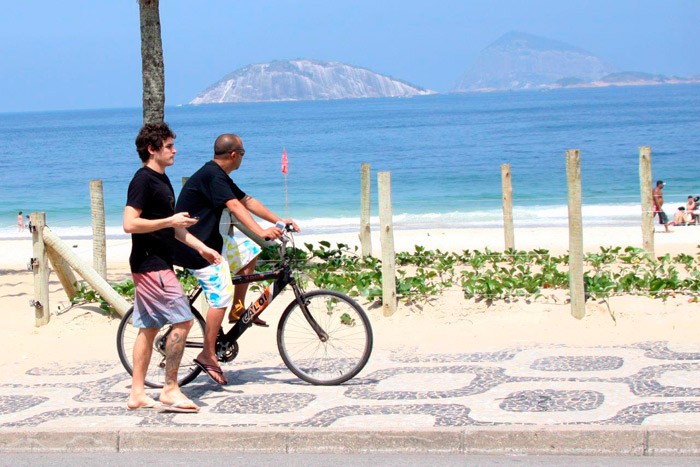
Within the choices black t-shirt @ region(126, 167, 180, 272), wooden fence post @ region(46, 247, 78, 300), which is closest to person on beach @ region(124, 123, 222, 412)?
black t-shirt @ region(126, 167, 180, 272)

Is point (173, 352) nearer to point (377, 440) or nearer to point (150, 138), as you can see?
point (150, 138)

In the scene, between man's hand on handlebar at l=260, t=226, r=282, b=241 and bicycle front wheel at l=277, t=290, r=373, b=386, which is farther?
bicycle front wheel at l=277, t=290, r=373, b=386

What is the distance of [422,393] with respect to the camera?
237 inches

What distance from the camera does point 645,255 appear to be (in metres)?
10.4

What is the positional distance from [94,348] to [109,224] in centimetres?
2138

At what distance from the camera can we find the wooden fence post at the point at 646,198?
11.4 meters

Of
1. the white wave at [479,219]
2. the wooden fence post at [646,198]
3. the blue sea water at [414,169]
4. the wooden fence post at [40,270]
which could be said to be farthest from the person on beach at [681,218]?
the wooden fence post at [40,270]

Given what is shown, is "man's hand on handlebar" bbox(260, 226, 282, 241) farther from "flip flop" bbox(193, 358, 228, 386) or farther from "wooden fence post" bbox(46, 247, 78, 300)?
"wooden fence post" bbox(46, 247, 78, 300)

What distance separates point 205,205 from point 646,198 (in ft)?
23.3

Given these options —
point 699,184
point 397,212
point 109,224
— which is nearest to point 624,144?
point 699,184

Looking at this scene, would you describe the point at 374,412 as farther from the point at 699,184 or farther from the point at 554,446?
the point at 699,184

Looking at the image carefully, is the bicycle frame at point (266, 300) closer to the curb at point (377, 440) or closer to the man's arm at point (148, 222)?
the man's arm at point (148, 222)

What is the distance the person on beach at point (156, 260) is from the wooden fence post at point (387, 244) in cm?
294

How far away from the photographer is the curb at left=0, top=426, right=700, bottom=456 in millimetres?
4875
